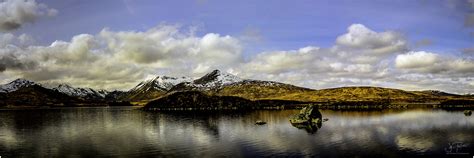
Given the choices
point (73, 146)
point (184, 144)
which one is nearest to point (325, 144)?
point (184, 144)

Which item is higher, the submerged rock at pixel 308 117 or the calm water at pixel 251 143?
the submerged rock at pixel 308 117

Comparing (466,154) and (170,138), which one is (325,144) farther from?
(170,138)

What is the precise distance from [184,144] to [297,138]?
22.3 meters

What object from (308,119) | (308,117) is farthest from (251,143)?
(308,117)

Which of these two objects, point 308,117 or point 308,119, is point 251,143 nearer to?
point 308,119

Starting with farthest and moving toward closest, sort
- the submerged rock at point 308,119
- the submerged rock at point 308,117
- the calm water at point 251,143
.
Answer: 1. the submerged rock at point 308,117
2. the submerged rock at point 308,119
3. the calm water at point 251,143

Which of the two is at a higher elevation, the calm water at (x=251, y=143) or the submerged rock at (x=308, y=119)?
the submerged rock at (x=308, y=119)

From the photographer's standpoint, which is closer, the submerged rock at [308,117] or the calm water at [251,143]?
the calm water at [251,143]

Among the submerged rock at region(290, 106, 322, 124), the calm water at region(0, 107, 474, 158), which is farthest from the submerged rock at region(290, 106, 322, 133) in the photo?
the calm water at region(0, 107, 474, 158)

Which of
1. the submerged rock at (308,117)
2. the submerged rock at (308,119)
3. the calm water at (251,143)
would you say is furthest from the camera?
the submerged rock at (308,117)

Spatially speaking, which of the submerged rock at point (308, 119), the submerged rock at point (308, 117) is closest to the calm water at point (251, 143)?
the submerged rock at point (308, 119)

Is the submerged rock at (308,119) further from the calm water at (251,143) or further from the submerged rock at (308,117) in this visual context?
the calm water at (251,143)

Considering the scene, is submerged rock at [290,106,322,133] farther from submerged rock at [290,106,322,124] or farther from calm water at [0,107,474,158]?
calm water at [0,107,474,158]

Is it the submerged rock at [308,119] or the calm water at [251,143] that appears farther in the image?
the submerged rock at [308,119]
